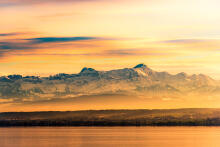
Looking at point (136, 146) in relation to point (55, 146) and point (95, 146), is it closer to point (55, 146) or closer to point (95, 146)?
point (95, 146)

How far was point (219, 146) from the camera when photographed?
145 m

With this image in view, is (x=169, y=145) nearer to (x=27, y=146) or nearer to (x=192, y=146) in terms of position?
(x=192, y=146)

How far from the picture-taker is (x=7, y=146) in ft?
500

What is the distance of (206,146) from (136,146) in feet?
68.3

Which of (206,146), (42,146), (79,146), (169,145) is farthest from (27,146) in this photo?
(206,146)

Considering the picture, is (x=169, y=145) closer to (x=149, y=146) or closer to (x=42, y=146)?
(x=149, y=146)

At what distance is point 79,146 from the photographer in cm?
14950

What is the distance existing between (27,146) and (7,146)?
6.20 m

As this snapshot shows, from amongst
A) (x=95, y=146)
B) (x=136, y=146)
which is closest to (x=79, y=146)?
(x=95, y=146)

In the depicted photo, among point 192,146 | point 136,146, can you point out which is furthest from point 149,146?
point 192,146

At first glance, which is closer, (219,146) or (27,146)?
(219,146)

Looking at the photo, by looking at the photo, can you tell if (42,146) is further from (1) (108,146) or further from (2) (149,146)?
(2) (149,146)

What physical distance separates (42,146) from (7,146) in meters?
10.8

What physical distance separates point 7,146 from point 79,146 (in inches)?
885
